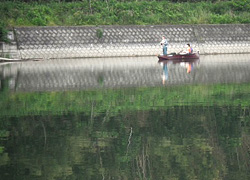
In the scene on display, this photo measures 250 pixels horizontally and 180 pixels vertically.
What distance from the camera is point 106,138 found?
11.5 meters

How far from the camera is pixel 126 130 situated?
1227 cm

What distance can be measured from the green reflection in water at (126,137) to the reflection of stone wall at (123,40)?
21456mm

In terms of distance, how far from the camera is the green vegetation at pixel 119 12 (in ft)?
137

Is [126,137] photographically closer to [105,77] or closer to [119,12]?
[105,77]

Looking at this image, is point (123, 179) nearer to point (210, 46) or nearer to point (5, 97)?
point (5, 97)

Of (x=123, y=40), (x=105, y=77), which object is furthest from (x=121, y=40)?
(x=105, y=77)

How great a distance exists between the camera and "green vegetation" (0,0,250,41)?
41.8m

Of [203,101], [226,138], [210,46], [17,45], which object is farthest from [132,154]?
[210,46]

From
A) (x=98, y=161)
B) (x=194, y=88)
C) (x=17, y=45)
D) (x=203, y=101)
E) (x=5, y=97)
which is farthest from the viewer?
(x=17, y=45)

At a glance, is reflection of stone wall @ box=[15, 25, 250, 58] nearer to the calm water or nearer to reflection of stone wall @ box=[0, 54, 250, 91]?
reflection of stone wall @ box=[0, 54, 250, 91]

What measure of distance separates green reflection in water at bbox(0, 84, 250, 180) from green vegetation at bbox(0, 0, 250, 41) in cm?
2430

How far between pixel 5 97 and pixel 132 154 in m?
9.32

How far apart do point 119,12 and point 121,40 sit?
4.21 meters

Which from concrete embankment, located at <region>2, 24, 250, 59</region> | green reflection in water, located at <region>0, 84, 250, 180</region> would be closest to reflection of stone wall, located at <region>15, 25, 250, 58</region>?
concrete embankment, located at <region>2, 24, 250, 59</region>
